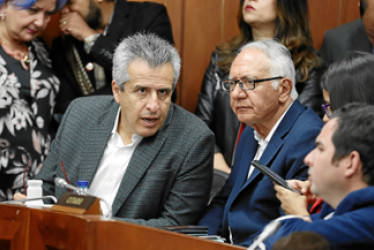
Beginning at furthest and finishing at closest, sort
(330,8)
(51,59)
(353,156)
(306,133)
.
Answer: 1. (330,8)
2. (51,59)
3. (306,133)
4. (353,156)

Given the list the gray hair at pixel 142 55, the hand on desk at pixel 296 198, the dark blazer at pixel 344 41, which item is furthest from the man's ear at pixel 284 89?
the dark blazer at pixel 344 41

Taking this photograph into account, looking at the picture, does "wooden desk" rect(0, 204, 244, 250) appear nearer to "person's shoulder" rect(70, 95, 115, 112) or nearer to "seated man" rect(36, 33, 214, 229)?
"seated man" rect(36, 33, 214, 229)

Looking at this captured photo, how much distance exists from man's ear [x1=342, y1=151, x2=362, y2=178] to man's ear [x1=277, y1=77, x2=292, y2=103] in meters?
1.01

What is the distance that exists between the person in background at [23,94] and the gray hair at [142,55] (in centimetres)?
62

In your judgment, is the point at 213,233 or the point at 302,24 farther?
the point at 302,24

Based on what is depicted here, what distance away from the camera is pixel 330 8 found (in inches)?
141

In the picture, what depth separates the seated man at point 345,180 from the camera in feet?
4.37

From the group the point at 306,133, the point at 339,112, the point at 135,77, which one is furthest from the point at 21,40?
the point at 339,112

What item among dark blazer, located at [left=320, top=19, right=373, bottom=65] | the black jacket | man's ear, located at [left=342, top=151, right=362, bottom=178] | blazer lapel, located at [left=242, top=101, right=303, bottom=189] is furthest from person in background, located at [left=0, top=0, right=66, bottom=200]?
man's ear, located at [left=342, top=151, right=362, bottom=178]

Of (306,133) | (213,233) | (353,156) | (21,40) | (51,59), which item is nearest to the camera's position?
(353,156)

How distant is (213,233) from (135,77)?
674 millimetres

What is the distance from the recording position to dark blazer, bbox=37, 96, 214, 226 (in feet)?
7.89

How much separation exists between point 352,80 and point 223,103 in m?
1.29

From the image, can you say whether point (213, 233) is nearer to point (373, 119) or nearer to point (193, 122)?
point (193, 122)
